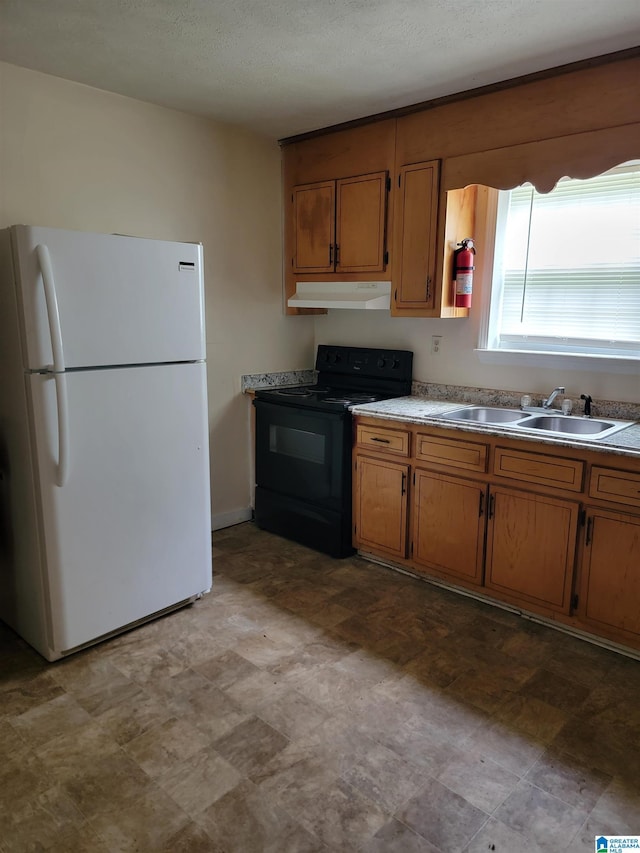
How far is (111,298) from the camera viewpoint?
7.59 ft

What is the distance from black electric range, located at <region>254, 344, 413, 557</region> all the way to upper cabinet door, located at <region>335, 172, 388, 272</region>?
590mm

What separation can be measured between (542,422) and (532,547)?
66 centimetres

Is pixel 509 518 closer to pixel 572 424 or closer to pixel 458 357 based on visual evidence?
pixel 572 424

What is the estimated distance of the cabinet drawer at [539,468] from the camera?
2480mm

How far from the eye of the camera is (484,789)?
5.86 ft

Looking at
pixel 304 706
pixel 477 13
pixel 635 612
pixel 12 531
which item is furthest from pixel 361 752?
pixel 477 13

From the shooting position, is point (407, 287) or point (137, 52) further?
point (407, 287)

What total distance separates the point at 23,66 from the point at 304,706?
2933mm

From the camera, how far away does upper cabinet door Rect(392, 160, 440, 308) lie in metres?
3.09

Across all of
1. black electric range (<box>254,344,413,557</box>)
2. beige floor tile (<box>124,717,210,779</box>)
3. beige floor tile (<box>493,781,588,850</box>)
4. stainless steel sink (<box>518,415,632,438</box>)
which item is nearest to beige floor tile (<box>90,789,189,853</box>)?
beige floor tile (<box>124,717,210,779</box>)

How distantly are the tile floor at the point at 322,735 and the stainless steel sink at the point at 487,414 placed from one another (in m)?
0.97

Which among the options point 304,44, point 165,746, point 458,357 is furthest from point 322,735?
point 304,44

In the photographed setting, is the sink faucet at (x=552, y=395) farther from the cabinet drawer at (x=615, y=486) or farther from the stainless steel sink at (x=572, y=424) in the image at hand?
the cabinet drawer at (x=615, y=486)

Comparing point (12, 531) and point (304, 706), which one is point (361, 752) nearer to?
point (304, 706)
